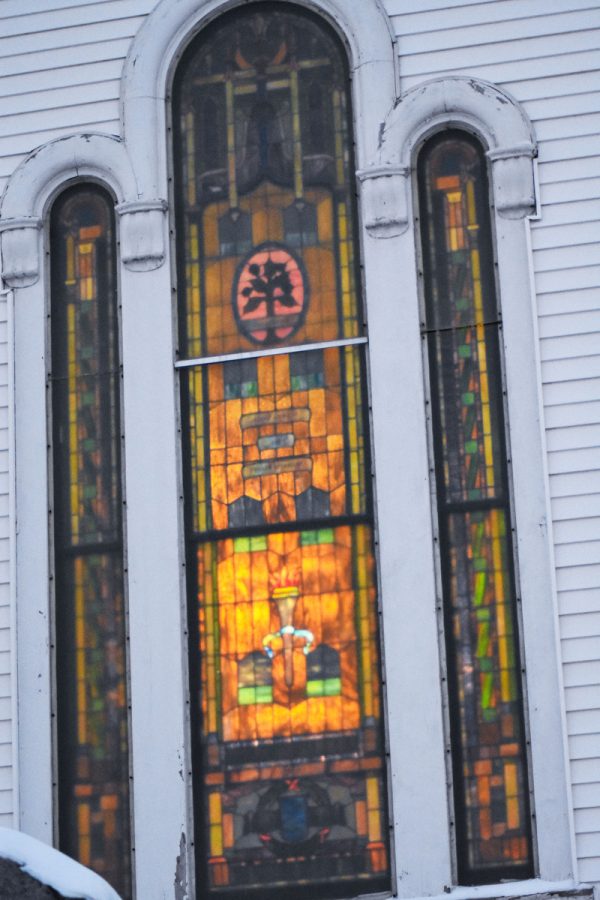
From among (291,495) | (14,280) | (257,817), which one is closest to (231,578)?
(291,495)

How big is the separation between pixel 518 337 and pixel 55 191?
343cm

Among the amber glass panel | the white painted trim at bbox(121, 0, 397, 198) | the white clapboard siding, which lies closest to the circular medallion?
the amber glass panel

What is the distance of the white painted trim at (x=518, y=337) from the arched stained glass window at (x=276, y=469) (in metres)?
0.39

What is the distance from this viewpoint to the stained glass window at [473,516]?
13.8m

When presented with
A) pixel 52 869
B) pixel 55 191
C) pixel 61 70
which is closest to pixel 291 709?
pixel 52 869

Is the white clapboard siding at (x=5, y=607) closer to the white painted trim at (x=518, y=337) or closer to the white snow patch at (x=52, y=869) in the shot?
the white painted trim at (x=518, y=337)

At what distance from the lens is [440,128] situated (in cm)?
1502

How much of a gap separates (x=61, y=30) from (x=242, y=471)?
344 cm

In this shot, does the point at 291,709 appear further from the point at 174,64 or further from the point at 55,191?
the point at 174,64

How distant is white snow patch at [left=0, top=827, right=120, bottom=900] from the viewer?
11227 millimetres

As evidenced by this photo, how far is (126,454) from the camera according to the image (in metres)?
14.8

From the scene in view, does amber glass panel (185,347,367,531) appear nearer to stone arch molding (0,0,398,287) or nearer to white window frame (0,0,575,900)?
white window frame (0,0,575,900)

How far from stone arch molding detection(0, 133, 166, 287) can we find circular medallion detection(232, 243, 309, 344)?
61 cm

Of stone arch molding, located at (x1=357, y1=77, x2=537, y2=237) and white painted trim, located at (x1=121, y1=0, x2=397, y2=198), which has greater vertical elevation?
white painted trim, located at (x1=121, y1=0, x2=397, y2=198)
